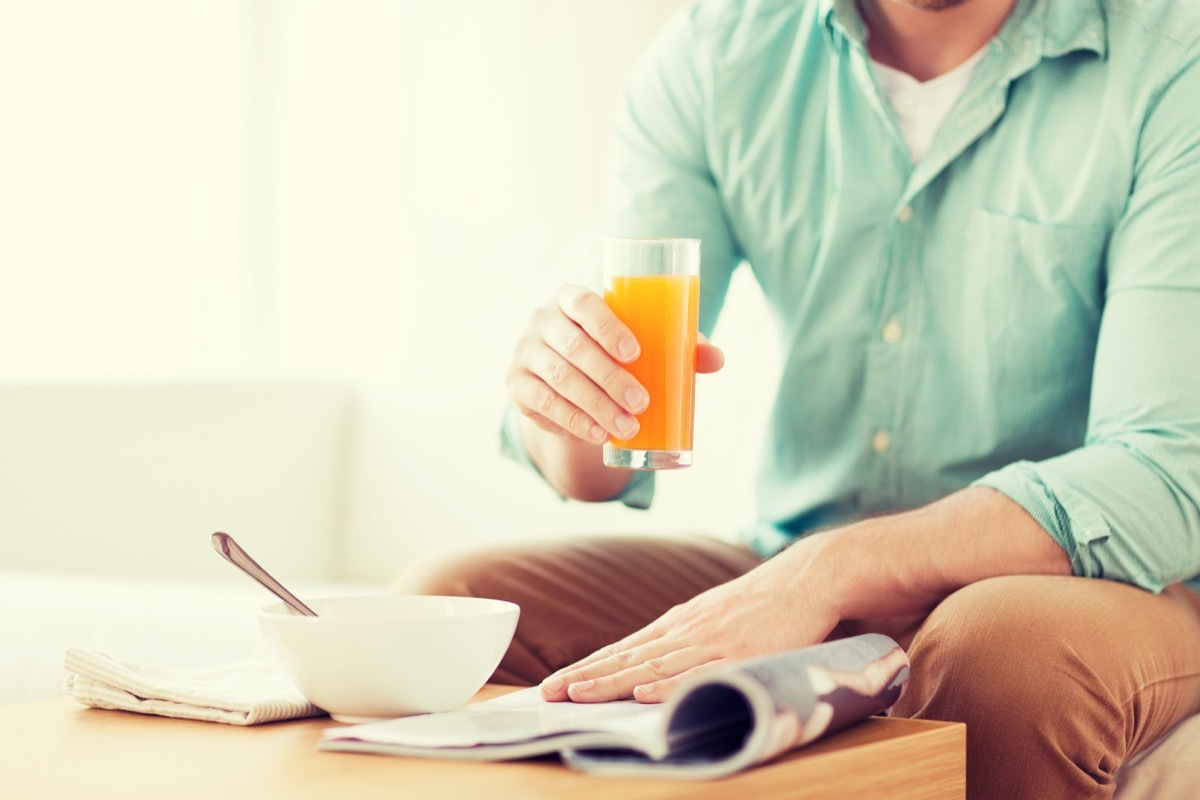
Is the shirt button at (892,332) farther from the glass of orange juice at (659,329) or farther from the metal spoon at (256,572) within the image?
the metal spoon at (256,572)

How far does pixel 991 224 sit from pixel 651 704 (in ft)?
2.86

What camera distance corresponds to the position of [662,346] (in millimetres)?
1281

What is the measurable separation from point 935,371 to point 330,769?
1.02m

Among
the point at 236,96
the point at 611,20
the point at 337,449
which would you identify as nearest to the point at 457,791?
the point at 337,449

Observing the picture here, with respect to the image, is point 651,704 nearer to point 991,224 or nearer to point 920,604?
point 920,604

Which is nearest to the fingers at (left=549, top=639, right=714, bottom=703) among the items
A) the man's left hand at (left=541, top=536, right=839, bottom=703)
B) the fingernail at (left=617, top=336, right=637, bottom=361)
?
the man's left hand at (left=541, top=536, right=839, bottom=703)

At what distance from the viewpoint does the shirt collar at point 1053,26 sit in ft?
5.31

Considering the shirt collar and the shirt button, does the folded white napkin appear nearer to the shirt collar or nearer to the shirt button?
the shirt button

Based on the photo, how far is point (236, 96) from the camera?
3957mm

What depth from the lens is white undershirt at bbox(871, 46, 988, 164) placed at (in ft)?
5.65

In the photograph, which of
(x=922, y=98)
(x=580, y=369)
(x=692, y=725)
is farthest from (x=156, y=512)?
(x=692, y=725)

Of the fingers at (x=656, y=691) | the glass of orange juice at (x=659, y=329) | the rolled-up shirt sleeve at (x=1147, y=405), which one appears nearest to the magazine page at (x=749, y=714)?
the fingers at (x=656, y=691)

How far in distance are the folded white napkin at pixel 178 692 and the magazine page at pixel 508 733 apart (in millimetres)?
88

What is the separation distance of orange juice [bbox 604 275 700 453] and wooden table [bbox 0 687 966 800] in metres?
0.37
